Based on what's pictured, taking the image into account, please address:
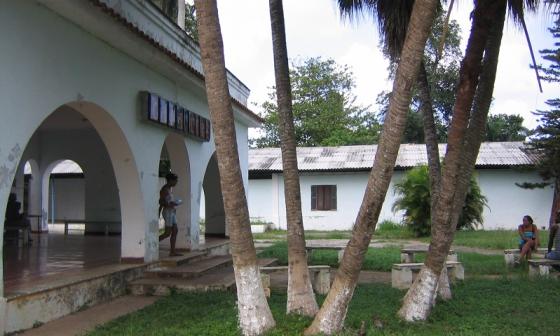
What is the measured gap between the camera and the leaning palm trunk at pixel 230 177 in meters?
5.20

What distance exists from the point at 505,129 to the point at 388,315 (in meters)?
33.4

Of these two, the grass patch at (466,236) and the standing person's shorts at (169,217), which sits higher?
the standing person's shorts at (169,217)

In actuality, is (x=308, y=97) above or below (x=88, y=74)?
above

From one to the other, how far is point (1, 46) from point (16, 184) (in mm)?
9957

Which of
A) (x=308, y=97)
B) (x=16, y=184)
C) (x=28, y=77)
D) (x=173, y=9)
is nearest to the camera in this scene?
(x=28, y=77)

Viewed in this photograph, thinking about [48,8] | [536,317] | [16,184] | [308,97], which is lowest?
[536,317]

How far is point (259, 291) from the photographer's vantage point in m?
5.27

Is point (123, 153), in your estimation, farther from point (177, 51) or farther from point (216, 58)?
point (216, 58)

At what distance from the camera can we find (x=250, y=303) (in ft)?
17.2

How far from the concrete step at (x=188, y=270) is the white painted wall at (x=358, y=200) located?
14.9 meters

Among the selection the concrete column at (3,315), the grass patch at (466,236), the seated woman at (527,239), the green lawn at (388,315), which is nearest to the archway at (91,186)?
the concrete column at (3,315)

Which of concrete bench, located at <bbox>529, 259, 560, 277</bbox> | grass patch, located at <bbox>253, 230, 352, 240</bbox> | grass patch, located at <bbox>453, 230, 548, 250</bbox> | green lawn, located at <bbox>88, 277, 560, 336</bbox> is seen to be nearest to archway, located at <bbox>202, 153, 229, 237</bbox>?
grass patch, located at <bbox>253, 230, 352, 240</bbox>

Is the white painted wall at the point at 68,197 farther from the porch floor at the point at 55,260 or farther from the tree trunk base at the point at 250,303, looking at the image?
the tree trunk base at the point at 250,303

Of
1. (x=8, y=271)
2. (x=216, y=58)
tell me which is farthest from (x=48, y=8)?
(x=8, y=271)
